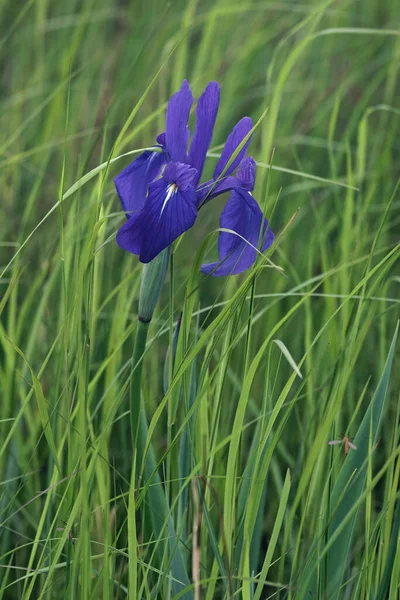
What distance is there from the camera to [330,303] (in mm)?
1309

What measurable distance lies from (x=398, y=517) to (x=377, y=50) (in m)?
1.90

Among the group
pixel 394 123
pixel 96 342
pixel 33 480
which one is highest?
pixel 394 123

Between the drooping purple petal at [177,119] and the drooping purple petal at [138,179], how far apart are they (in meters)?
0.05

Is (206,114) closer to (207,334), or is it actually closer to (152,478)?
(207,334)

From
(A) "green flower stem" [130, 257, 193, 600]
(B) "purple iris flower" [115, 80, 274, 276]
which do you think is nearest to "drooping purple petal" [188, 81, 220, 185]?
(B) "purple iris flower" [115, 80, 274, 276]

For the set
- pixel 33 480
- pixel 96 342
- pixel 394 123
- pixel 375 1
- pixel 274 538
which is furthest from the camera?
pixel 375 1

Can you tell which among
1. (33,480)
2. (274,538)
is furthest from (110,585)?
(33,480)

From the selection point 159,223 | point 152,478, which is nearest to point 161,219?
point 159,223

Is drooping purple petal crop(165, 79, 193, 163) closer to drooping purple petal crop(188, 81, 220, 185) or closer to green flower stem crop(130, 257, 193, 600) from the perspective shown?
drooping purple petal crop(188, 81, 220, 185)

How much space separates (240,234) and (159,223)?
13 cm

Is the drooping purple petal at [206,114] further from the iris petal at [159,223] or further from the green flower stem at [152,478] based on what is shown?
the green flower stem at [152,478]

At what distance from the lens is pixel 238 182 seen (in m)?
0.94

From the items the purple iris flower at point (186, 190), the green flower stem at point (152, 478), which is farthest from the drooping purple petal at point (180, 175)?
the green flower stem at point (152, 478)

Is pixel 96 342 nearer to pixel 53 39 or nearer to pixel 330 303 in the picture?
pixel 330 303
